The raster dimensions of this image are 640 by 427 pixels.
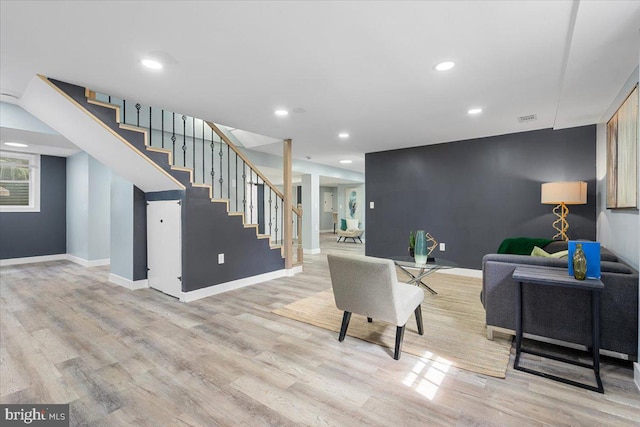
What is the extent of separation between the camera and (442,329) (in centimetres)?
294

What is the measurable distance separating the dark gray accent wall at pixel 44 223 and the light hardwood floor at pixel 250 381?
14.0 ft

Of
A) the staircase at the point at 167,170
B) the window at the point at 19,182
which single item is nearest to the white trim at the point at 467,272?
the staircase at the point at 167,170

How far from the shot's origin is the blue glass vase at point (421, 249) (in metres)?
3.53

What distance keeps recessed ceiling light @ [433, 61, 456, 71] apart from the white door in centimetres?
338

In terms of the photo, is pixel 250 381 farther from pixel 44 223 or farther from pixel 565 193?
pixel 44 223

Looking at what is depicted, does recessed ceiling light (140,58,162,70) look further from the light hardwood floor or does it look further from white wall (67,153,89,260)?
white wall (67,153,89,260)

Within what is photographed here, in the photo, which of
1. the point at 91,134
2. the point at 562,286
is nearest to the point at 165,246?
the point at 91,134

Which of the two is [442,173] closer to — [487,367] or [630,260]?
[630,260]

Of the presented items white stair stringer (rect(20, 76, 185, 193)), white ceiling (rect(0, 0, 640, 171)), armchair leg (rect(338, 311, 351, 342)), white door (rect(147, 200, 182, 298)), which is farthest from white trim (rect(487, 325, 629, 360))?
white stair stringer (rect(20, 76, 185, 193))

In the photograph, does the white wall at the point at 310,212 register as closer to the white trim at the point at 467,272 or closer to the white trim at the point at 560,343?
the white trim at the point at 467,272

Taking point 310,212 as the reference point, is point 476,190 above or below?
above

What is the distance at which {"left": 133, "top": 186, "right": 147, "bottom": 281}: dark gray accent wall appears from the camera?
14.6 feet

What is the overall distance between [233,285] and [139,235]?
1.61 metres

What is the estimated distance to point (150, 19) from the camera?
194cm
